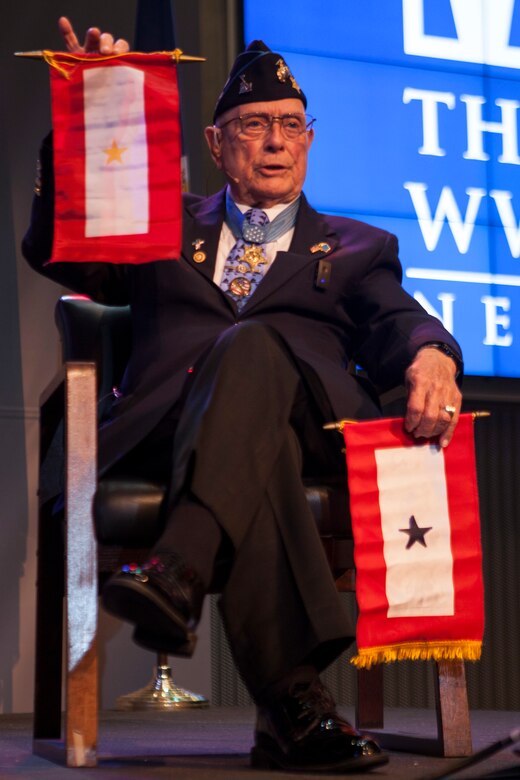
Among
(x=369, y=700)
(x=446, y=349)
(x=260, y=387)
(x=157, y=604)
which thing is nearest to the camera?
(x=157, y=604)

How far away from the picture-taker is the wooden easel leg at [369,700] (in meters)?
2.35

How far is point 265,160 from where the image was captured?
224cm

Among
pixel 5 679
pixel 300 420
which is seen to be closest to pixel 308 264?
pixel 300 420

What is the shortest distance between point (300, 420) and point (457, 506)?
27 centimetres

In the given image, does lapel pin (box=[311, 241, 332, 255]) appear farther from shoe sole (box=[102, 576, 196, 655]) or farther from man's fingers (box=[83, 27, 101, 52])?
shoe sole (box=[102, 576, 196, 655])

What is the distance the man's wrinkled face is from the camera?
2240 millimetres

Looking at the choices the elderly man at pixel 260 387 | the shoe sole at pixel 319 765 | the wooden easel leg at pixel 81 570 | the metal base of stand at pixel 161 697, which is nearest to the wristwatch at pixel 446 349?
the elderly man at pixel 260 387

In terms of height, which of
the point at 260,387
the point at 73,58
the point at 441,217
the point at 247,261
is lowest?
the point at 260,387

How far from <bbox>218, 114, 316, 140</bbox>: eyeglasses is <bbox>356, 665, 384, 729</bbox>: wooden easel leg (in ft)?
3.46

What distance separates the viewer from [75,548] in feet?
5.54

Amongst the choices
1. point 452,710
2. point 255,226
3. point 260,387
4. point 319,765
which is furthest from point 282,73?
point 319,765

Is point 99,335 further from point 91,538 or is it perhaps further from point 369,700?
point 369,700

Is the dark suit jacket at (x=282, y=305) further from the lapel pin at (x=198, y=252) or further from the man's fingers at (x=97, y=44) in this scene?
the man's fingers at (x=97, y=44)

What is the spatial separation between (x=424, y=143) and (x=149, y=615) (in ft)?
7.90
